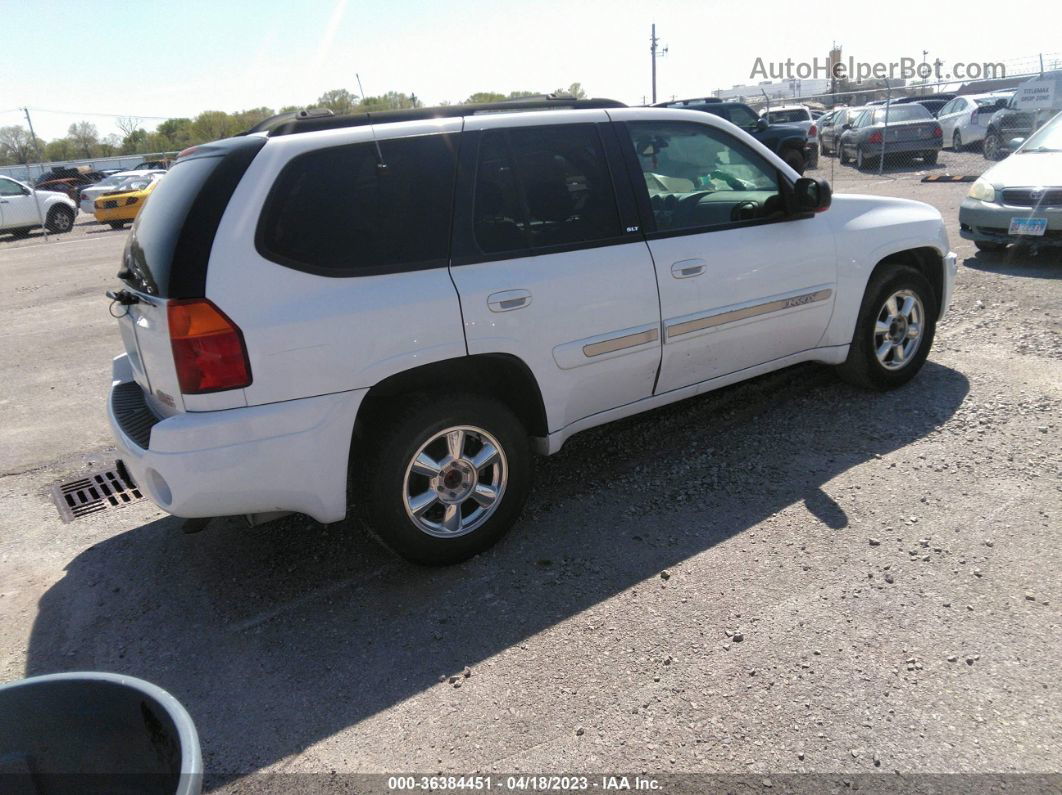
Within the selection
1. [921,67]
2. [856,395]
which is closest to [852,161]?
[921,67]

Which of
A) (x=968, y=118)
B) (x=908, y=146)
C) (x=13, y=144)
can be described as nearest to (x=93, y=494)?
(x=908, y=146)

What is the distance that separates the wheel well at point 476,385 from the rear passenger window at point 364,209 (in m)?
0.44

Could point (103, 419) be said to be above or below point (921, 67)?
below

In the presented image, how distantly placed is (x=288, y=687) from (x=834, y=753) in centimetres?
188

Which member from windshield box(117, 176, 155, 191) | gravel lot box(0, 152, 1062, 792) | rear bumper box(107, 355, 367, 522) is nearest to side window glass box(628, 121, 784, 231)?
gravel lot box(0, 152, 1062, 792)

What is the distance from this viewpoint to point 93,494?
15.6 ft

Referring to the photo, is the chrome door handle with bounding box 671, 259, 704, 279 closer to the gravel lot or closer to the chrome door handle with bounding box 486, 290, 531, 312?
the chrome door handle with bounding box 486, 290, 531, 312

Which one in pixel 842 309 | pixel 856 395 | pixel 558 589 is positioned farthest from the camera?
pixel 856 395

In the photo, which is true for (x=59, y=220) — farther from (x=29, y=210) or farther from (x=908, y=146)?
(x=908, y=146)

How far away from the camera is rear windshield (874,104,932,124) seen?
816 inches

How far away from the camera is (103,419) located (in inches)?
232

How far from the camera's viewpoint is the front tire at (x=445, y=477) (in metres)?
3.40

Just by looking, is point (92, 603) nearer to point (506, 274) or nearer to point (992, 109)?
point (506, 274)

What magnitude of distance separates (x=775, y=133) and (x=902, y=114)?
4.80 m
